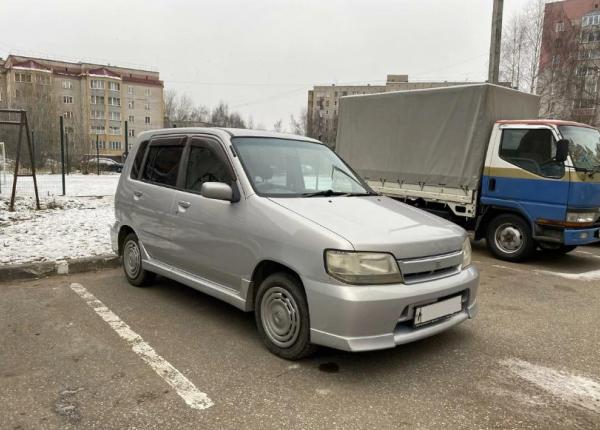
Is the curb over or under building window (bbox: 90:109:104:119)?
under

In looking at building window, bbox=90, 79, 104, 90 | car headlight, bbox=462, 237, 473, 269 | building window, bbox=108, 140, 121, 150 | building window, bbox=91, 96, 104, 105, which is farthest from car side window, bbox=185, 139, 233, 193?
building window, bbox=90, 79, 104, 90

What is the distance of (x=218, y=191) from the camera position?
3.81 metres

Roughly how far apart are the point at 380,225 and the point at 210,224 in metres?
1.55

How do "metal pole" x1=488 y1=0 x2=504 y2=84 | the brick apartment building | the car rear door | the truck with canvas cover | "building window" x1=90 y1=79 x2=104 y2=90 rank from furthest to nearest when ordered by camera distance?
"building window" x1=90 y1=79 x2=104 y2=90, the brick apartment building, "metal pole" x1=488 y1=0 x2=504 y2=84, the truck with canvas cover, the car rear door

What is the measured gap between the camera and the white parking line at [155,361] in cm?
298

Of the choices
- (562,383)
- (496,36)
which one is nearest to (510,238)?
(562,383)

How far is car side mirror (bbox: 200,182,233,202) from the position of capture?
3.81 m

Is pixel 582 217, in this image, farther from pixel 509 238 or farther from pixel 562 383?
pixel 562 383

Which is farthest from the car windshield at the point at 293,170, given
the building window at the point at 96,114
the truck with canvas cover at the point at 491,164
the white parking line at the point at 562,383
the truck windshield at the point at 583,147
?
the building window at the point at 96,114

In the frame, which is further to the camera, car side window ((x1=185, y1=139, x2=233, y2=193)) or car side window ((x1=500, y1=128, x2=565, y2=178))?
car side window ((x1=500, y1=128, x2=565, y2=178))

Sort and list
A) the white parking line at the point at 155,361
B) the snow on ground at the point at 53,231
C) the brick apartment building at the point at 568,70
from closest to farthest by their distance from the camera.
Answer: the white parking line at the point at 155,361, the snow on ground at the point at 53,231, the brick apartment building at the point at 568,70

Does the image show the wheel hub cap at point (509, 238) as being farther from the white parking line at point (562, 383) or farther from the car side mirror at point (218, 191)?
the car side mirror at point (218, 191)

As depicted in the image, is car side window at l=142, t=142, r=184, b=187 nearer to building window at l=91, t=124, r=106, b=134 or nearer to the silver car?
the silver car

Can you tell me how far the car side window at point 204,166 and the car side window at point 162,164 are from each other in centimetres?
24
